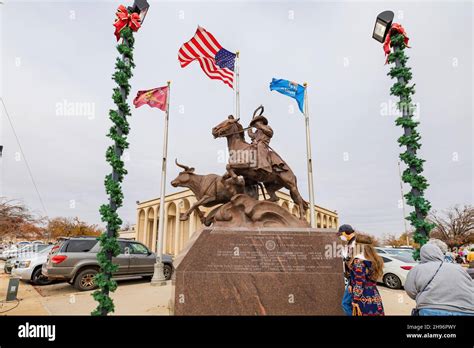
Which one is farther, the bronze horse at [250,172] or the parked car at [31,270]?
the parked car at [31,270]

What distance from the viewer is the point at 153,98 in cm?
A: 1145

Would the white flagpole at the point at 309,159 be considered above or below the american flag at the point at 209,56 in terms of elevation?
below

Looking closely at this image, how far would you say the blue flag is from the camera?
1175 cm

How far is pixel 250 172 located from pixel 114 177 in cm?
314

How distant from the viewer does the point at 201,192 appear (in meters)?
6.95

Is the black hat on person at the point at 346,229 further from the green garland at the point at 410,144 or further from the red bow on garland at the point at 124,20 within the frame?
the red bow on garland at the point at 124,20

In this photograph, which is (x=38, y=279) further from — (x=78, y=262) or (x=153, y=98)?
(x=153, y=98)

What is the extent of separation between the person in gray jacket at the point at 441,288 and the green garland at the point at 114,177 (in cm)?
482

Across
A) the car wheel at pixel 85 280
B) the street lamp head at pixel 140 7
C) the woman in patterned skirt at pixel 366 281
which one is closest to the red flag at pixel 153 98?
the street lamp head at pixel 140 7

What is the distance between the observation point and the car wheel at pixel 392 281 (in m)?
10.5

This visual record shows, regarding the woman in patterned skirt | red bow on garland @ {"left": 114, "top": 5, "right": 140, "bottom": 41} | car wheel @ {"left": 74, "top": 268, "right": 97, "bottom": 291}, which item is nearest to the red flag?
red bow on garland @ {"left": 114, "top": 5, "right": 140, "bottom": 41}

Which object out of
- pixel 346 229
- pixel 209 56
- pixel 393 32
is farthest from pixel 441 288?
pixel 209 56
